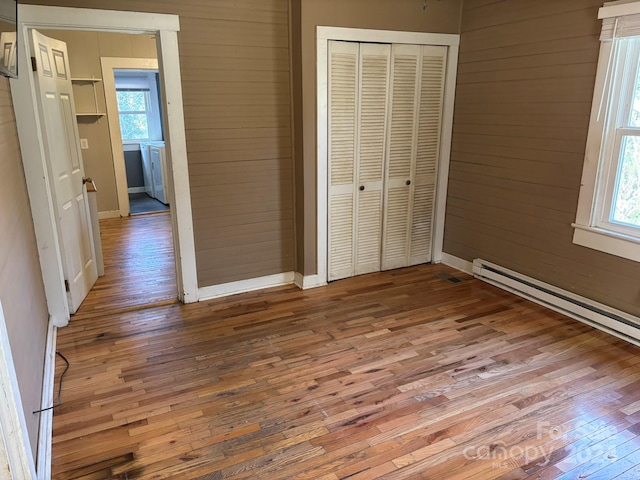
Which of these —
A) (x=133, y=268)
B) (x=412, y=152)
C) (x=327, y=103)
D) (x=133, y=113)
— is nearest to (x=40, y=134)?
(x=133, y=268)

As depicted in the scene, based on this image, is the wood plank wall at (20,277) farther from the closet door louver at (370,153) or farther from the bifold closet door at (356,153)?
the closet door louver at (370,153)

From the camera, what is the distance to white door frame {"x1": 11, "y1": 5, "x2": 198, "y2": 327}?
278 cm

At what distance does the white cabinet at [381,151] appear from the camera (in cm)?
370

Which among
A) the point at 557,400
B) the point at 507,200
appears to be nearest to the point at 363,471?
the point at 557,400

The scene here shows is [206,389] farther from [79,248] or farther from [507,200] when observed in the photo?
[507,200]

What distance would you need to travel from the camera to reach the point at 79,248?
3.63 meters

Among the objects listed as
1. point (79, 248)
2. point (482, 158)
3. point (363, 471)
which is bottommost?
point (363, 471)

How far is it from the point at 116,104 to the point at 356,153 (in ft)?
12.5

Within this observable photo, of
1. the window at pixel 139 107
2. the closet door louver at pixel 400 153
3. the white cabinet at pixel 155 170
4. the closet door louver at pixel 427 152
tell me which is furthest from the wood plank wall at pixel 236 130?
the window at pixel 139 107

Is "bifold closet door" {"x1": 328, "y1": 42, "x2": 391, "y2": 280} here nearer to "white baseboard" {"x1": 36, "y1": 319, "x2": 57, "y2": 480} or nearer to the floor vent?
the floor vent

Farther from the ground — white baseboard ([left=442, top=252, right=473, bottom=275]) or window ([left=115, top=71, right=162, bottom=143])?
window ([left=115, top=71, right=162, bottom=143])

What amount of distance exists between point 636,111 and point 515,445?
2.19 metres

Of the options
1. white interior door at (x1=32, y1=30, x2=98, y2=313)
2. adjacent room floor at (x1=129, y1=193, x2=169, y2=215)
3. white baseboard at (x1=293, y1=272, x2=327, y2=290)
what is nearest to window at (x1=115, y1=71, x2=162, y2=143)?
adjacent room floor at (x1=129, y1=193, x2=169, y2=215)

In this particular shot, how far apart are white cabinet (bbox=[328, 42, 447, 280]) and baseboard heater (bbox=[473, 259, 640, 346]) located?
2.53ft
